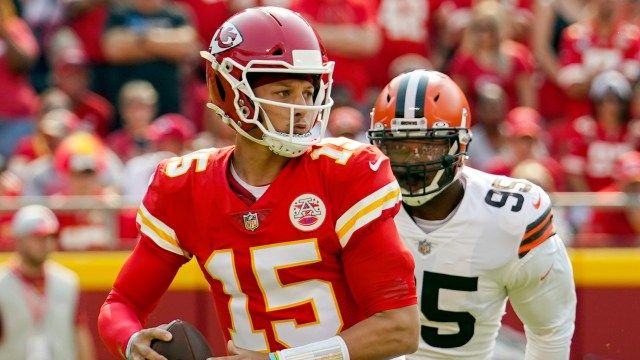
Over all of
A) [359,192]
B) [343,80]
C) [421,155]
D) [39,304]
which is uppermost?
[359,192]

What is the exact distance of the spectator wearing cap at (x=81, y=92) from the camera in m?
8.99

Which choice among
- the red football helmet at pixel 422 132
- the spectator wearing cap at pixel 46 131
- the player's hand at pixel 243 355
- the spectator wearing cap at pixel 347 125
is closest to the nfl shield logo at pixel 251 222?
the player's hand at pixel 243 355

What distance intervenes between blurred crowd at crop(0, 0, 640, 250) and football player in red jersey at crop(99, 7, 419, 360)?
437 cm

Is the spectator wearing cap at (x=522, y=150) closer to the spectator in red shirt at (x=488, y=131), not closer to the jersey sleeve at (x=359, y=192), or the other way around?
the spectator in red shirt at (x=488, y=131)

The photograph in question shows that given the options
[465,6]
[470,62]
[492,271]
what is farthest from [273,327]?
[465,6]

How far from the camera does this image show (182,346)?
3299 mm

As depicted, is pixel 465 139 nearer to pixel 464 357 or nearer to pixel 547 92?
pixel 464 357

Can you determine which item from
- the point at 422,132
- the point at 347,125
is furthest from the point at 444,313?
the point at 347,125

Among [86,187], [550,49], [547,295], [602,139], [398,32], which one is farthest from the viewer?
[550,49]

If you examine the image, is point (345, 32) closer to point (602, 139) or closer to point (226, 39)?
point (602, 139)

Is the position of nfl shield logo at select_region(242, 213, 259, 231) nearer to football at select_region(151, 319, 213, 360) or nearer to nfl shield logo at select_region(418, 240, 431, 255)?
football at select_region(151, 319, 213, 360)

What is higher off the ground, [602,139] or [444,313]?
[444,313]

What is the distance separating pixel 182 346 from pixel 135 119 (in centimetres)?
563

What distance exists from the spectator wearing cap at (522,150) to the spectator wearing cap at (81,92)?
291 cm
